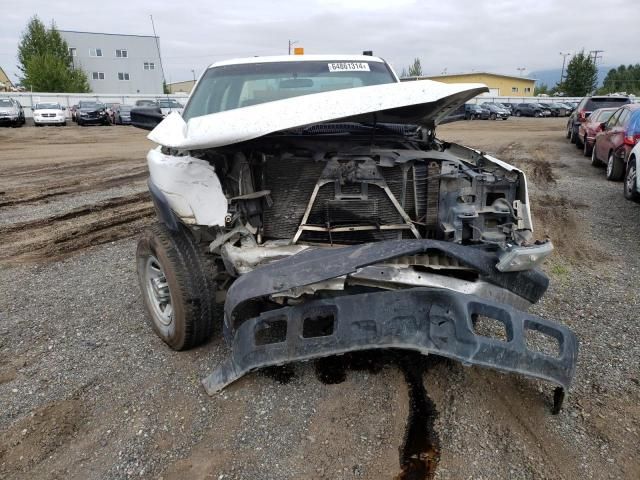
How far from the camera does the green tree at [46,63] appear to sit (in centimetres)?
4534

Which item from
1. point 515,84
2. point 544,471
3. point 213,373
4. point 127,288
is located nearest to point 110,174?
point 127,288

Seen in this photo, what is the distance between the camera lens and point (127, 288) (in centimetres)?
451

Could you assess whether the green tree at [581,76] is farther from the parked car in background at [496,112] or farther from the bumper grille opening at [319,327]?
the bumper grille opening at [319,327]

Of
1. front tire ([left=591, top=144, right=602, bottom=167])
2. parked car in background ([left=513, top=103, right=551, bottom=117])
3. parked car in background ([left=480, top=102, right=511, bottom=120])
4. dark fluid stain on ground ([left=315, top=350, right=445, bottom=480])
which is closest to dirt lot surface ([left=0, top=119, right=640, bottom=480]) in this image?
dark fluid stain on ground ([left=315, top=350, right=445, bottom=480])

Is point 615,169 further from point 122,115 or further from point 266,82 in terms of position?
point 122,115

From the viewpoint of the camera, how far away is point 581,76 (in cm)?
6109

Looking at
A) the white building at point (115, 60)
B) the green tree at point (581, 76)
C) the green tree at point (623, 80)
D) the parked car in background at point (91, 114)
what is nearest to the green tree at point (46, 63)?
the white building at point (115, 60)

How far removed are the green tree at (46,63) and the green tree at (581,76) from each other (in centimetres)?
5604

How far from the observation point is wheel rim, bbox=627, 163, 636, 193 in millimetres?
7438

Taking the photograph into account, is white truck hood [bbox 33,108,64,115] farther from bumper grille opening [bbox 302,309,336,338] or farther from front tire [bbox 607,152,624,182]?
bumper grille opening [bbox 302,309,336,338]

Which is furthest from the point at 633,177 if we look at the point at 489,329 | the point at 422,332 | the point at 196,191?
the point at 196,191

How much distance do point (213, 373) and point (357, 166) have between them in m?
1.45

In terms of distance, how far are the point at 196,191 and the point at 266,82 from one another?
5.45 ft

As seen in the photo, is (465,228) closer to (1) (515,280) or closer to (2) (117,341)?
(1) (515,280)
